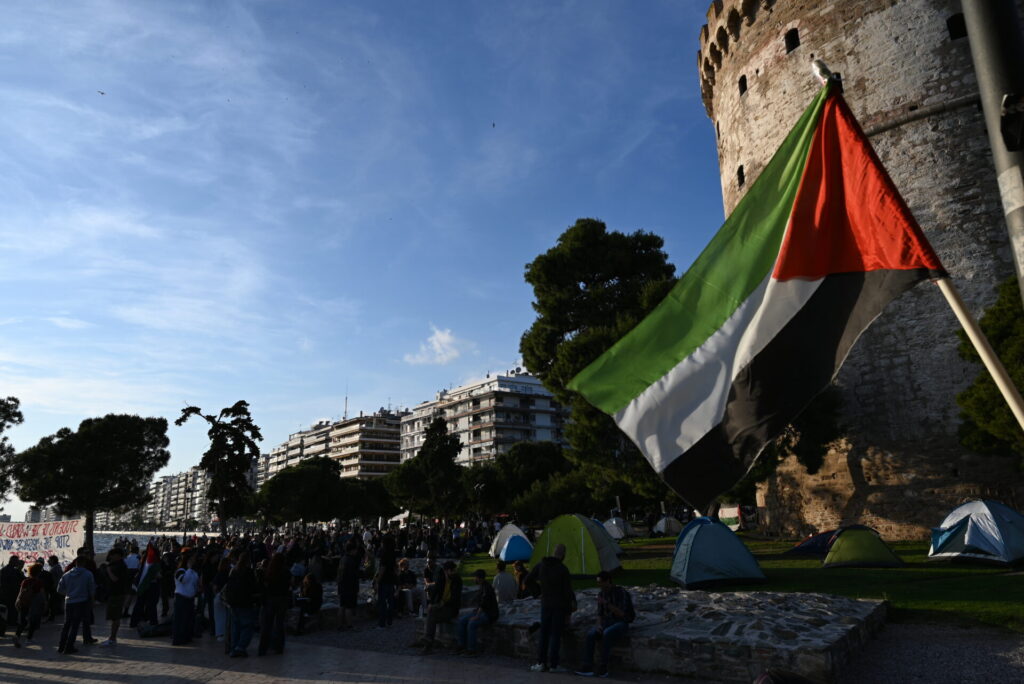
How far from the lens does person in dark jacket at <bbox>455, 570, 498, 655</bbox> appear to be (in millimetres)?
10430

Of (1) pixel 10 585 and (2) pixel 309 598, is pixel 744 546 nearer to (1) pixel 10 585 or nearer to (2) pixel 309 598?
(2) pixel 309 598

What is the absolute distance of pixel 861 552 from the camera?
1753cm

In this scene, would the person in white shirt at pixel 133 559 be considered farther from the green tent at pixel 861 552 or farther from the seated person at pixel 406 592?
the green tent at pixel 861 552

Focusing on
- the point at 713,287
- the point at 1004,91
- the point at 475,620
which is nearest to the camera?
the point at 1004,91

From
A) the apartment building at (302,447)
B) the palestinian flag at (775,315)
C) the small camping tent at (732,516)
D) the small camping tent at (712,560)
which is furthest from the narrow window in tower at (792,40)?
the apartment building at (302,447)

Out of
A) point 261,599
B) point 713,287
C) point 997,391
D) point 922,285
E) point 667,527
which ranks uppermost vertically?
point 922,285

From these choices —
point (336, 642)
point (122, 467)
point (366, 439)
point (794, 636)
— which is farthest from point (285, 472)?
point (794, 636)

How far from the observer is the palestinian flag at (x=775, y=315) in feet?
15.0

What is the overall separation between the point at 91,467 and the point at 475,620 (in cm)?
5004

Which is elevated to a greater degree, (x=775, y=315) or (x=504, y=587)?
(x=775, y=315)

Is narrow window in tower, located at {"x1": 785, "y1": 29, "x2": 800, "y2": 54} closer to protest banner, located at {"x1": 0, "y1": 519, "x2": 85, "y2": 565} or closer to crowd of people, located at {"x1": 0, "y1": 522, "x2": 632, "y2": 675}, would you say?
crowd of people, located at {"x1": 0, "y1": 522, "x2": 632, "y2": 675}

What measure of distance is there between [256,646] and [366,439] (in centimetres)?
12191

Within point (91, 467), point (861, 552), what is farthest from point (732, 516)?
point (91, 467)

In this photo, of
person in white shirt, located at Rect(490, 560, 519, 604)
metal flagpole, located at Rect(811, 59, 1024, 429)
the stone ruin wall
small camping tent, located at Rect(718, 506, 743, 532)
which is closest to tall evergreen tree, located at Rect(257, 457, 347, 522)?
small camping tent, located at Rect(718, 506, 743, 532)
